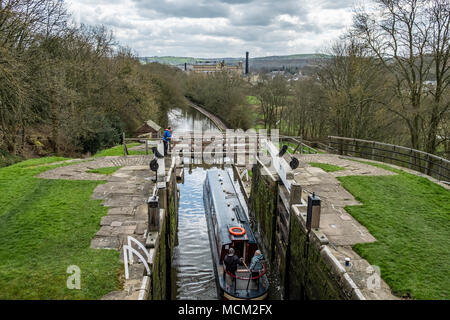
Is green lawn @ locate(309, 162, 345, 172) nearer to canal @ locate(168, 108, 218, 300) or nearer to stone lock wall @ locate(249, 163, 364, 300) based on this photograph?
stone lock wall @ locate(249, 163, 364, 300)

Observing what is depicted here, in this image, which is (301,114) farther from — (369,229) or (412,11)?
(369,229)

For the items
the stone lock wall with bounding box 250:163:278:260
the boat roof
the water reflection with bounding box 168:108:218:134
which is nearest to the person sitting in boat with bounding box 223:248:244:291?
the boat roof

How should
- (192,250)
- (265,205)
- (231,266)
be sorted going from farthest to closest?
1. (192,250)
2. (265,205)
3. (231,266)

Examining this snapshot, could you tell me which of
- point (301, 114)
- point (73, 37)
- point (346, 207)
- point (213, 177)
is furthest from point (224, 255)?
point (301, 114)

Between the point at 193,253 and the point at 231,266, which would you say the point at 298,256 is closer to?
the point at 231,266

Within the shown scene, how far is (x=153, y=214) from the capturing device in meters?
8.95

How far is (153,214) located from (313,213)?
14.3ft

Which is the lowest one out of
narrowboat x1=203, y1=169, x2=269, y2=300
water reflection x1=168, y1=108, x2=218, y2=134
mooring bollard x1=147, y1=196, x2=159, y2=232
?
narrowboat x1=203, y1=169, x2=269, y2=300

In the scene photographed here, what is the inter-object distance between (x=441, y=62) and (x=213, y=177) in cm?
1335

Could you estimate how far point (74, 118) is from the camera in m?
22.2

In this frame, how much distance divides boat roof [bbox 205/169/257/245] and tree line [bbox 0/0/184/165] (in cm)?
953

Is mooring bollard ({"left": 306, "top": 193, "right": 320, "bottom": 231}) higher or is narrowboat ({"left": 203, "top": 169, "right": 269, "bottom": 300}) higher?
mooring bollard ({"left": 306, "top": 193, "right": 320, "bottom": 231})

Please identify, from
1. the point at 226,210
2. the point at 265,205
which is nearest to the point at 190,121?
the point at 265,205

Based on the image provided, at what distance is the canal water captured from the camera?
1193cm
